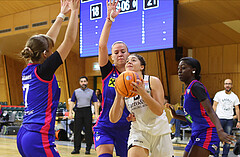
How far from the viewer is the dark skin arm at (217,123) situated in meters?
3.28

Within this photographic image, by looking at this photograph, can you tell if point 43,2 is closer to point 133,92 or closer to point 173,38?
point 173,38

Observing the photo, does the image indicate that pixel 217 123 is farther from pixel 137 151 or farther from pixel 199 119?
pixel 137 151

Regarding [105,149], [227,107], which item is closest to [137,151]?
[105,149]

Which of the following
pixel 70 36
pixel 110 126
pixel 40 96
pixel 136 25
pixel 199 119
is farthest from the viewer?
pixel 136 25

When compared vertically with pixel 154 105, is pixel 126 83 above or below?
above

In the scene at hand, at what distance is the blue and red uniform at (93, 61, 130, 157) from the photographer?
3670 millimetres

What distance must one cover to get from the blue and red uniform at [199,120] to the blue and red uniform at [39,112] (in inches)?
67.8

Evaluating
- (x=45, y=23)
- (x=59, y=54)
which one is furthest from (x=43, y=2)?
(x=59, y=54)

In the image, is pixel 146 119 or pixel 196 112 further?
pixel 196 112

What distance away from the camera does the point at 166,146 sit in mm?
3391

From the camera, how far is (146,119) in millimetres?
3443

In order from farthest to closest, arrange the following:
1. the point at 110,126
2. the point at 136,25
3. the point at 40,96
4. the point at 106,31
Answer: the point at 136,25 → the point at 110,126 → the point at 106,31 → the point at 40,96

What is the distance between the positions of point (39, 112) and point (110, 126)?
1175 millimetres

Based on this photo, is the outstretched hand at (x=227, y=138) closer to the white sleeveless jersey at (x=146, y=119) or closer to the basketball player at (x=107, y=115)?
the white sleeveless jersey at (x=146, y=119)
